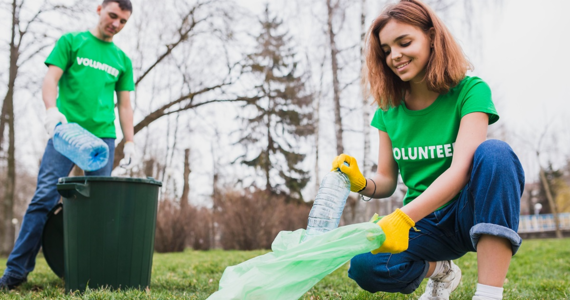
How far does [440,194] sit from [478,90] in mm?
500

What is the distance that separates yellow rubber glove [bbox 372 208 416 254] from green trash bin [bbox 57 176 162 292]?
162 cm

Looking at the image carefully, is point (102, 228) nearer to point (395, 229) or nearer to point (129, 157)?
point (129, 157)

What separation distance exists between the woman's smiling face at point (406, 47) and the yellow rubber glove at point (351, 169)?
414 mm

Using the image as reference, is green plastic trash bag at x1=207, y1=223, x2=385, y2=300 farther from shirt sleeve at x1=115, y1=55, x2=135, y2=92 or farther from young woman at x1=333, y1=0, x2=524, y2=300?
shirt sleeve at x1=115, y1=55, x2=135, y2=92

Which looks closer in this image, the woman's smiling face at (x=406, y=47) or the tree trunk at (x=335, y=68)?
the woman's smiling face at (x=406, y=47)

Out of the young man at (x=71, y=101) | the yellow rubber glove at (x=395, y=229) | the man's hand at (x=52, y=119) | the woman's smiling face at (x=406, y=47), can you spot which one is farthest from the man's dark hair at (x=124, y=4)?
the yellow rubber glove at (x=395, y=229)

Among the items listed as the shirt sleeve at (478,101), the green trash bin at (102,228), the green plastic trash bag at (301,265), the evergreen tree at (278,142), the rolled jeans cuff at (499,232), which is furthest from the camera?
the evergreen tree at (278,142)

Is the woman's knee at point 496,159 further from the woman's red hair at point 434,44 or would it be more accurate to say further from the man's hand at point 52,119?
the man's hand at point 52,119

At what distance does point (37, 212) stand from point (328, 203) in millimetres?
2120

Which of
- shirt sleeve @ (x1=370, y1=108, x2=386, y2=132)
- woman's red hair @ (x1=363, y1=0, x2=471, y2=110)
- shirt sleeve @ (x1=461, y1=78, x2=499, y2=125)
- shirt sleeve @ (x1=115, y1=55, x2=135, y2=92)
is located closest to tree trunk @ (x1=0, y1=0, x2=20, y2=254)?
shirt sleeve @ (x1=115, y1=55, x2=135, y2=92)

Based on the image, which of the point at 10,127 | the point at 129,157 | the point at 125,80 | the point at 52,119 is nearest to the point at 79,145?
the point at 52,119

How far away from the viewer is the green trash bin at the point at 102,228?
8.41 feet

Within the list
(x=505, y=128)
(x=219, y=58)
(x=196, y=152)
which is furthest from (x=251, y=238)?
(x=505, y=128)

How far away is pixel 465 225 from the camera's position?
1853 millimetres
